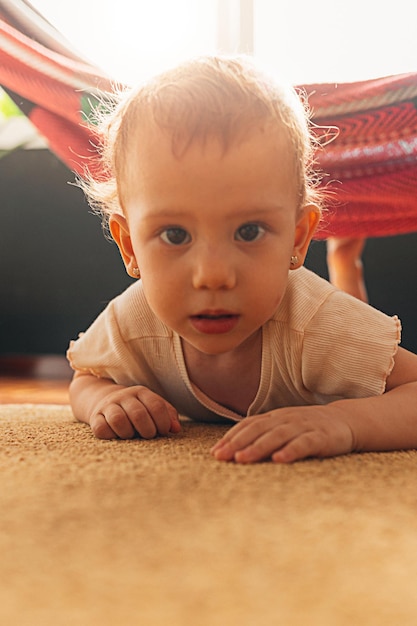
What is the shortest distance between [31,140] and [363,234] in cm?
92

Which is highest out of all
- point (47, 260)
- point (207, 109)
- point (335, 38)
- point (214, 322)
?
point (335, 38)

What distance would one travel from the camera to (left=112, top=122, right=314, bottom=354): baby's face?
2.30 feet

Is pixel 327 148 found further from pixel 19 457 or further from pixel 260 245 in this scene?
pixel 19 457

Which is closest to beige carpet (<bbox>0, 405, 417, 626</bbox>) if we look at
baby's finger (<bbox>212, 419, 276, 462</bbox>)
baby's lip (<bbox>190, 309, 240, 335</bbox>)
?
baby's finger (<bbox>212, 419, 276, 462</bbox>)

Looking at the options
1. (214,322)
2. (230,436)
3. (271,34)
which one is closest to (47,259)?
(271,34)

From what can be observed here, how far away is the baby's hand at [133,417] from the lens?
78 cm

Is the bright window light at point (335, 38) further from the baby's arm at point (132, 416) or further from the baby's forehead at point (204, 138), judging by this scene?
the baby's arm at point (132, 416)

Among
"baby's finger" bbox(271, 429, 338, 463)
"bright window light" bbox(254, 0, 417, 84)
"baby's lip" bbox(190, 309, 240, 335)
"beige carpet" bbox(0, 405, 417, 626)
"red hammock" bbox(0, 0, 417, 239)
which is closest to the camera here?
"beige carpet" bbox(0, 405, 417, 626)

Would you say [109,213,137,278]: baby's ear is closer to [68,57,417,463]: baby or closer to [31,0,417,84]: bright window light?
[68,57,417,463]: baby

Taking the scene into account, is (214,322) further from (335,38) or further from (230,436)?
(335,38)

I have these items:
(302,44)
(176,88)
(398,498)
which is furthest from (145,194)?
(302,44)

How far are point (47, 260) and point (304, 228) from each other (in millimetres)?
1226

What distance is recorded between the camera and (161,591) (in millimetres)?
368

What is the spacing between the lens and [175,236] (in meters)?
0.73
